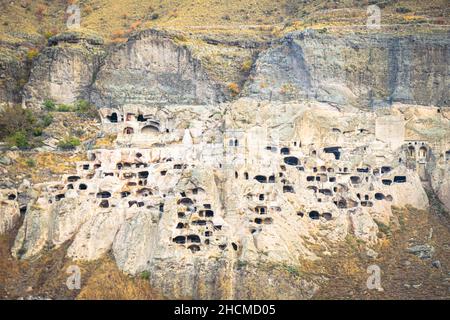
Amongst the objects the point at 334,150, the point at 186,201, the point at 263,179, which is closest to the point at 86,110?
the point at 263,179

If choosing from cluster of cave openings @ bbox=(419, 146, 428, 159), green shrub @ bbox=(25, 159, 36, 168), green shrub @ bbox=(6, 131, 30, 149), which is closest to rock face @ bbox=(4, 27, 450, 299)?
cluster of cave openings @ bbox=(419, 146, 428, 159)

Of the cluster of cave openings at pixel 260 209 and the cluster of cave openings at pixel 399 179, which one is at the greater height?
the cluster of cave openings at pixel 399 179

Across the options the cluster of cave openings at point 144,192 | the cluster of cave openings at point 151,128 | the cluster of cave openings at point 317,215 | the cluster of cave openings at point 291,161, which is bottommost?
the cluster of cave openings at point 317,215

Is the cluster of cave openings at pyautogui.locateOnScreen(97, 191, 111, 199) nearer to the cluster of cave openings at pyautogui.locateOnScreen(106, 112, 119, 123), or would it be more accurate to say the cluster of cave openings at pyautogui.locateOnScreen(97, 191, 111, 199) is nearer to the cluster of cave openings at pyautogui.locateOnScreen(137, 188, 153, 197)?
the cluster of cave openings at pyautogui.locateOnScreen(137, 188, 153, 197)

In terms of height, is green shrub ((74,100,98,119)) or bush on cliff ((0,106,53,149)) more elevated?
green shrub ((74,100,98,119))

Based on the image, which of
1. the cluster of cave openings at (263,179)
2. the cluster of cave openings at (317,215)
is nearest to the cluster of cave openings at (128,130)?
the cluster of cave openings at (263,179)

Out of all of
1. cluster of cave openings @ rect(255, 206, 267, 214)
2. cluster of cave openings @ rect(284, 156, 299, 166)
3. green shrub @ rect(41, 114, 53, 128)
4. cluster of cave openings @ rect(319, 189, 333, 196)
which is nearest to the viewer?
cluster of cave openings @ rect(255, 206, 267, 214)

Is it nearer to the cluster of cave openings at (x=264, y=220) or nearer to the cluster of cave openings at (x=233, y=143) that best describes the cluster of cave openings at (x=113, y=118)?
the cluster of cave openings at (x=233, y=143)

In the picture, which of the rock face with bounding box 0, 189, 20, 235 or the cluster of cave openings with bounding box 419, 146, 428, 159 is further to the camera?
the cluster of cave openings with bounding box 419, 146, 428, 159
